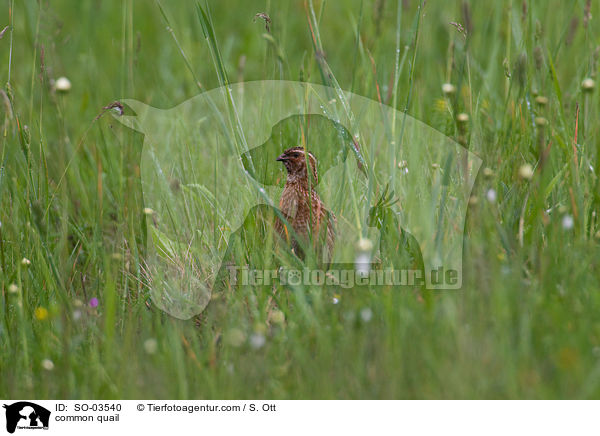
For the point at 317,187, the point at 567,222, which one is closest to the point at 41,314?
the point at 317,187

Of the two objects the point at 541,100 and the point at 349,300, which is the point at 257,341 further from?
the point at 541,100

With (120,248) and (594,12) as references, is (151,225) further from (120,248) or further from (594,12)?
(594,12)

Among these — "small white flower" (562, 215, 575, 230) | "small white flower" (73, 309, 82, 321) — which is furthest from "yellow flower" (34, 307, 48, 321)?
"small white flower" (562, 215, 575, 230)

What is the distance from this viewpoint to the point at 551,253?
270 centimetres

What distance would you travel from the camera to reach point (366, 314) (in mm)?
2512

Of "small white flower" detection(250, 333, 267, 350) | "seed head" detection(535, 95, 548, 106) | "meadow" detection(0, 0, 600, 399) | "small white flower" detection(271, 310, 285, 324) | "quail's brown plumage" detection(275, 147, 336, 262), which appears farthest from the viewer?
"seed head" detection(535, 95, 548, 106)

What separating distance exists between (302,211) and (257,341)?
81 centimetres

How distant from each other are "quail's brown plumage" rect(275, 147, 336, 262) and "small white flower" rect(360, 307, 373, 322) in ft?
1.38

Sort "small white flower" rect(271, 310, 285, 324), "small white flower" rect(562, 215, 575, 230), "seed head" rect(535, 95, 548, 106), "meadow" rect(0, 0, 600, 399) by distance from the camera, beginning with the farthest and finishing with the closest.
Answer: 1. "seed head" rect(535, 95, 548, 106)
2. "small white flower" rect(562, 215, 575, 230)
3. "small white flower" rect(271, 310, 285, 324)
4. "meadow" rect(0, 0, 600, 399)

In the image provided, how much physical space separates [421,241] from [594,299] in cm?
66
